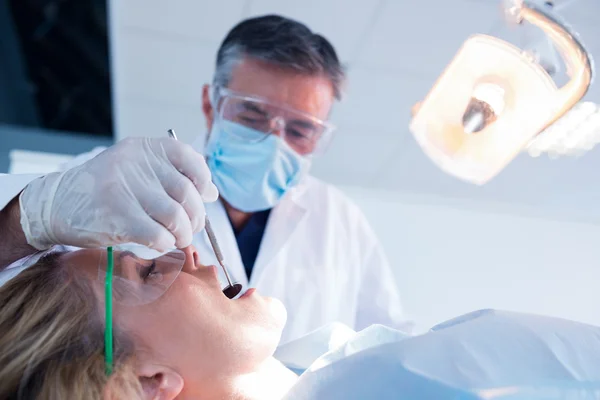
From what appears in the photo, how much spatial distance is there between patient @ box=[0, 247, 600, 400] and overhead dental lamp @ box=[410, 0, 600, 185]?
47 cm

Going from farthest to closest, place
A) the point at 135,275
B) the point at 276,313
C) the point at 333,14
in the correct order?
the point at 333,14 → the point at 276,313 → the point at 135,275

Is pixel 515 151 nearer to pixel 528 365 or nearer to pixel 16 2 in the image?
pixel 528 365

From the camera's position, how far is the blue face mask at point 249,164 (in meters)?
1.71

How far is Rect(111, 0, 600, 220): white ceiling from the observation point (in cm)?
215

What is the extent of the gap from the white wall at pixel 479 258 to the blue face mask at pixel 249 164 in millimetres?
1185

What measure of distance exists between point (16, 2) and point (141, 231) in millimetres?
3478

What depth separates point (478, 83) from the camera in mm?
1219

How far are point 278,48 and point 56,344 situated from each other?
1140 millimetres

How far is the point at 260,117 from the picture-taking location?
5.70 ft

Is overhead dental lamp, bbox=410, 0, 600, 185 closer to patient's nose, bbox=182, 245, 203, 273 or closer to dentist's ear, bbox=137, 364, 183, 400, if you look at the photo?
patient's nose, bbox=182, 245, 203, 273

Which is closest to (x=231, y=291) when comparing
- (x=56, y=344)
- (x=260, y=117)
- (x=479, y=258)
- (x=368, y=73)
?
(x=56, y=344)

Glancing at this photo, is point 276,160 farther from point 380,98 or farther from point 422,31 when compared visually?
point 380,98

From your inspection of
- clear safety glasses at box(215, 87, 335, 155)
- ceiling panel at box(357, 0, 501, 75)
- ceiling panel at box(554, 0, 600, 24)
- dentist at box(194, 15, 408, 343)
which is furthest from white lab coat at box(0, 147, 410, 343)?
ceiling panel at box(554, 0, 600, 24)

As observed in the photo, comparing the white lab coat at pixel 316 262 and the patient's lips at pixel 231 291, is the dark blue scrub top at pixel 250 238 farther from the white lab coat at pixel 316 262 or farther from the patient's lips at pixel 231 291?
the patient's lips at pixel 231 291
